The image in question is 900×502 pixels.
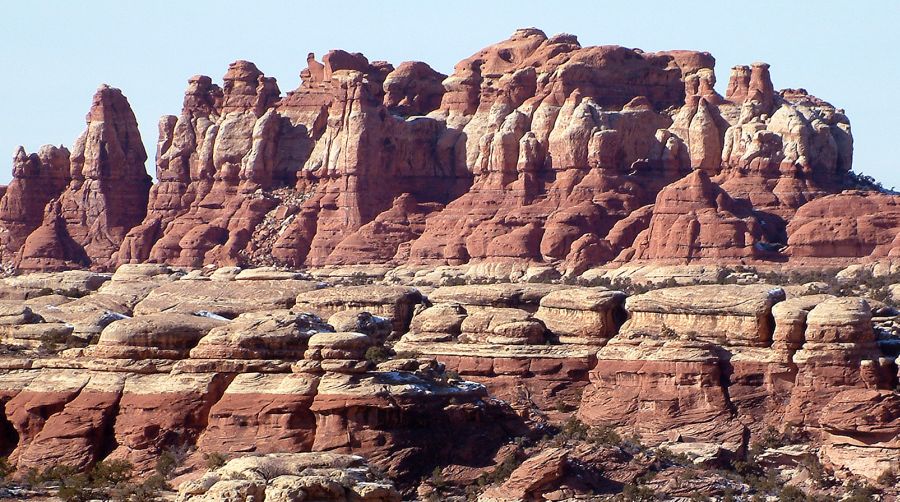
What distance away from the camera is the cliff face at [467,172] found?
330 ft

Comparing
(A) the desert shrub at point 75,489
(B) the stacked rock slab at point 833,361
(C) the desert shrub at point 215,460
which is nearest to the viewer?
(A) the desert shrub at point 75,489

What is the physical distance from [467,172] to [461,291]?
89.1 feet

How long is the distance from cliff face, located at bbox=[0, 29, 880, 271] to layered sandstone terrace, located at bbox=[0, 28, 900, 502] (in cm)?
15

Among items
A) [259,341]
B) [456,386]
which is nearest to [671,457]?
[456,386]

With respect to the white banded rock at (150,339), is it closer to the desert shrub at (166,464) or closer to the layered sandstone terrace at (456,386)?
the layered sandstone terrace at (456,386)

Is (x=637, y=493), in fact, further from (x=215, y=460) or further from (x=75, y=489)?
(x=75, y=489)

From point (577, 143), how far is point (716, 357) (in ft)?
109

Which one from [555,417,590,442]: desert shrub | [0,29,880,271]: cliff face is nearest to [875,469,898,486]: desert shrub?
[555,417,590,442]: desert shrub

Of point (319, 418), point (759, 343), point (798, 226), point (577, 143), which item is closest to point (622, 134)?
point (577, 143)

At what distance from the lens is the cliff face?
100688mm

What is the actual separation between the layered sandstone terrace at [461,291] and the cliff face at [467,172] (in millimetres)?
148

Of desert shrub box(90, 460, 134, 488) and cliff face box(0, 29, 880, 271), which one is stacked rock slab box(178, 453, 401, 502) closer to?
desert shrub box(90, 460, 134, 488)

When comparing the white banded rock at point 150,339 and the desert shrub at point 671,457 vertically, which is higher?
the white banded rock at point 150,339

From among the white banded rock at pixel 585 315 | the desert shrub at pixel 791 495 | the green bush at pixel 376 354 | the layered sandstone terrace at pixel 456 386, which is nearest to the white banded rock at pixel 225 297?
the layered sandstone terrace at pixel 456 386
